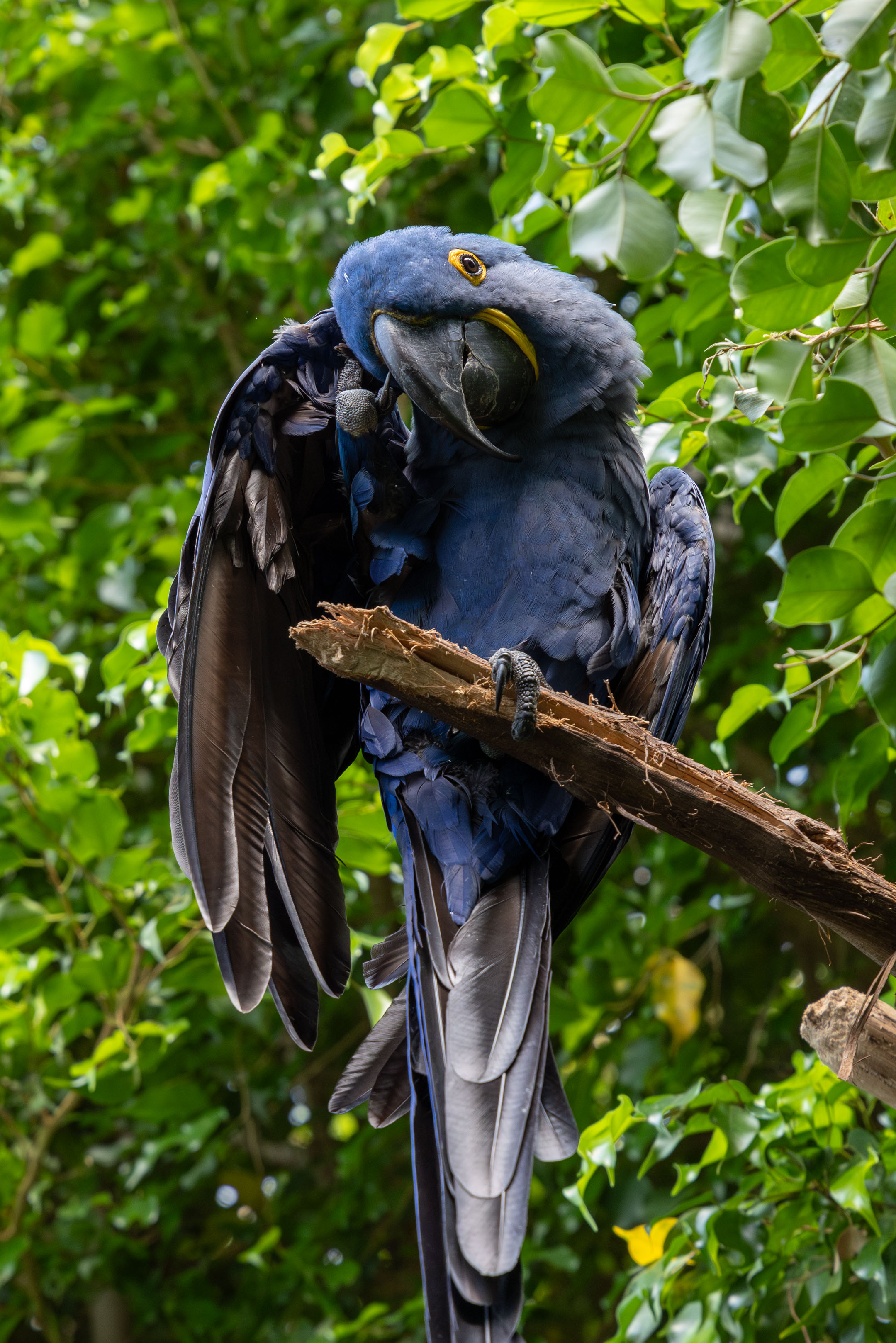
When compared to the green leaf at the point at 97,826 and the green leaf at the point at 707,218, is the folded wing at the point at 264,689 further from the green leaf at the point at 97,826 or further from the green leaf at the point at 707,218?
the green leaf at the point at 707,218

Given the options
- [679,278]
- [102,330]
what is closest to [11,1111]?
[102,330]

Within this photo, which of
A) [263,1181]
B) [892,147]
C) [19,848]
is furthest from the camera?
[263,1181]

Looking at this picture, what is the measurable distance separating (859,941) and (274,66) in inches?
110

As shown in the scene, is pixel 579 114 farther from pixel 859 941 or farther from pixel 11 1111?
pixel 11 1111

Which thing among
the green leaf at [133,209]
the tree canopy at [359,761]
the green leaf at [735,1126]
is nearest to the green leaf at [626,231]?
the tree canopy at [359,761]

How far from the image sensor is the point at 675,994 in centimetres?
313

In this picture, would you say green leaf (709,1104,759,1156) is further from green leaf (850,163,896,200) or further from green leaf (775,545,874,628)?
green leaf (850,163,896,200)

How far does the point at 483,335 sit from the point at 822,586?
94cm

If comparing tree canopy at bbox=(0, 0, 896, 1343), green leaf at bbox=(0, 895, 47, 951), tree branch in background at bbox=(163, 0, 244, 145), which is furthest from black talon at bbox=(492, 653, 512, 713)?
tree branch in background at bbox=(163, 0, 244, 145)

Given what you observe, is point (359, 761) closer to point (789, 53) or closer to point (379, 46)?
point (379, 46)

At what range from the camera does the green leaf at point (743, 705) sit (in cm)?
179

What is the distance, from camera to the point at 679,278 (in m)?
1.97

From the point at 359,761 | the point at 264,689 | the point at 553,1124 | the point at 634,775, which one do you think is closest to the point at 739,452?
Result: the point at 634,775

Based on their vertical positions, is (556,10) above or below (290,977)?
above
